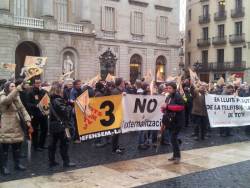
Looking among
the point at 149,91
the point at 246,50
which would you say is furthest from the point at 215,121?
the point at 246,50

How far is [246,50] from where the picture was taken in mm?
51438

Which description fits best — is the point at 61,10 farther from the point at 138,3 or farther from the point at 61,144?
the point at 61,144

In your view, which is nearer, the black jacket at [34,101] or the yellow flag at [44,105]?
the black jacket at [34,101]

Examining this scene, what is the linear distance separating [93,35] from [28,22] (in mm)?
5971

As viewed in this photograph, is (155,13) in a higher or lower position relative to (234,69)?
higher

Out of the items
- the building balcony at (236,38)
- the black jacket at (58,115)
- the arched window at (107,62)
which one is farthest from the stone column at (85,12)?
the black jacket at (58,115)

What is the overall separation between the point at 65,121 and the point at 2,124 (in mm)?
1324

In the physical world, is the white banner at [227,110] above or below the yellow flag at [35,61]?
below

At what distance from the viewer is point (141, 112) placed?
35.4 feet

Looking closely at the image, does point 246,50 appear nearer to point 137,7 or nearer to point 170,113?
point 137,7

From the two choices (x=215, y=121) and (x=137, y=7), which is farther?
(x=137, y=7)

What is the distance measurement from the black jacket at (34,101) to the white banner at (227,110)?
5655 millimetres

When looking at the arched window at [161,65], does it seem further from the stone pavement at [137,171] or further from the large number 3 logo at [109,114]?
the large number 3 logo at [109,114]

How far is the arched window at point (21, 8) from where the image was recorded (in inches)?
1225
